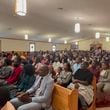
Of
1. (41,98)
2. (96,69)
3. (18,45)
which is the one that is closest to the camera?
(41,98)

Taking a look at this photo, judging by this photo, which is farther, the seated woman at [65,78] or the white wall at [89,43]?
the white wall at [89,43]

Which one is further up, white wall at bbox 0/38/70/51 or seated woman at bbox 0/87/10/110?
white wall at bbox 0/38/70/51

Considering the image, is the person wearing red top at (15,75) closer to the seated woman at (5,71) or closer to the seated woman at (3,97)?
A: the seated woman at (5,71)

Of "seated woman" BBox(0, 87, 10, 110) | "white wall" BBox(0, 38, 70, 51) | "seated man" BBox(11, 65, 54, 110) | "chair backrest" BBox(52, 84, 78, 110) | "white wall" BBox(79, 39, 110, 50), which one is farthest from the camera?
"white wall" BBox(79, 39, 110, 50)

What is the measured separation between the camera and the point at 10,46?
1841 centimetres

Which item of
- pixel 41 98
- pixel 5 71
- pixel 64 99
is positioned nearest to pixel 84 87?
pixel 64 99

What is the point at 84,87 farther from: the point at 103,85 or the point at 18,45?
the point at 18,45

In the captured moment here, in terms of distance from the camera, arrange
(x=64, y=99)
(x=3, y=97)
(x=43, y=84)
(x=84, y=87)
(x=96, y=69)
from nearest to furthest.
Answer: (x=3, y=97) < (x=64, y=99) < (x=43, y=84) < (x=84, y=87) < (x=96, y=69)

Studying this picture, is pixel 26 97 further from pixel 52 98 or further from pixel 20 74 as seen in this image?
pixel 20 74

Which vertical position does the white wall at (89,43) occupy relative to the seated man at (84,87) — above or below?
above

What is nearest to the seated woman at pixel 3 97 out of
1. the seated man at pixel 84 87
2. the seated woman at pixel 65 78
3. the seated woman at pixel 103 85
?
the seated man at pixel 84 87

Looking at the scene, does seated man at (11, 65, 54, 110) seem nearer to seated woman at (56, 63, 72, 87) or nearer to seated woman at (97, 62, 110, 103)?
seated woman at (56, 63, 72, 87)

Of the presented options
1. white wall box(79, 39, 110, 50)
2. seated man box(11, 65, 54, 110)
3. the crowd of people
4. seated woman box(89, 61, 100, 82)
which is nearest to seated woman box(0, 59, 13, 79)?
the crowd of people

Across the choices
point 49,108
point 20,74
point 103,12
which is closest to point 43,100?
point 49,108
